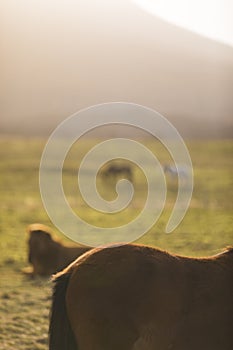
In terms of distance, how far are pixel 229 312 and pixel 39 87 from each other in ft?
115

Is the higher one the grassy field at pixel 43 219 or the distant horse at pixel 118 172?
the distant horse at pixel 118 172

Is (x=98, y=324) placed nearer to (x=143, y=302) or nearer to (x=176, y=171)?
(x=143, y=302)

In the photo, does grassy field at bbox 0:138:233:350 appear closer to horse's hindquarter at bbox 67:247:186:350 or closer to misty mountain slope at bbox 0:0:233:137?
horse's hindquarter at bbox 67:247:186:350

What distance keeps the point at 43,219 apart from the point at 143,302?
9.59 metres

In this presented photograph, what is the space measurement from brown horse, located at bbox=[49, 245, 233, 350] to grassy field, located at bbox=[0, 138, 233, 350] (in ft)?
3.03

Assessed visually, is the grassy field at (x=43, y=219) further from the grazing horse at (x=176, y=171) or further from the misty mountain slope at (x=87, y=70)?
the misty mountain slope at (x=87, y=70)

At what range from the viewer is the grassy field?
426 centimetres

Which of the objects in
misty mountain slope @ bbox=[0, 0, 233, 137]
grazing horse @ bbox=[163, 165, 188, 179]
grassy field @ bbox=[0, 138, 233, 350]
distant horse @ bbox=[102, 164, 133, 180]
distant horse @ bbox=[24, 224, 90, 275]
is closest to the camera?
grassy field @ bbox=[0, 138, 233, 350]

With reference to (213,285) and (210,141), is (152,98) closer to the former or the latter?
(210,141)

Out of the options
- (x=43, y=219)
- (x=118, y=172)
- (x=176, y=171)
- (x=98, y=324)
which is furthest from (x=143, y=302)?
(x=118, y=172)

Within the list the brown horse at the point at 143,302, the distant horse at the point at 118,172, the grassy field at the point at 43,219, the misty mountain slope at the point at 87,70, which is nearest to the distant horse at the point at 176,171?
the grassy field at the point at 43,219

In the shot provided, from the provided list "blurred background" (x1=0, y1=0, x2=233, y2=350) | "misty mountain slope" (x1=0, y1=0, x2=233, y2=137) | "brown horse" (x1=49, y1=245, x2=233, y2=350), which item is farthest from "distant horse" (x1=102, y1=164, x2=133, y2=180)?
"brown horse" (x1=49, y1=245, x2=233, y2=350)

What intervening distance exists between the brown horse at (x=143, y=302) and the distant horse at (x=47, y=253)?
12.1ft

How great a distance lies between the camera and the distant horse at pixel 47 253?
6055 millimetres
